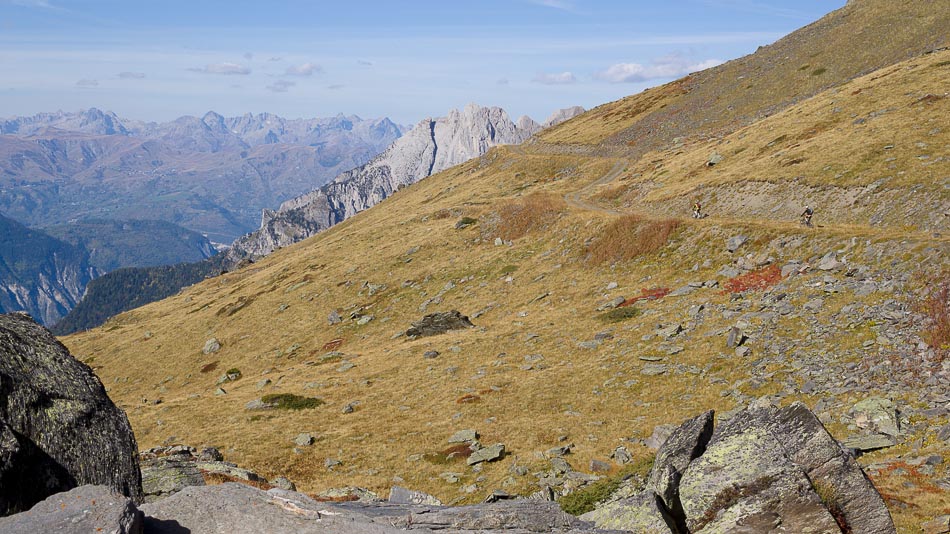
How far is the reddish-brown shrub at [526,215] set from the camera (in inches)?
2805

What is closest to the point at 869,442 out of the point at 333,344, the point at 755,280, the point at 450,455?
the point at 450,455

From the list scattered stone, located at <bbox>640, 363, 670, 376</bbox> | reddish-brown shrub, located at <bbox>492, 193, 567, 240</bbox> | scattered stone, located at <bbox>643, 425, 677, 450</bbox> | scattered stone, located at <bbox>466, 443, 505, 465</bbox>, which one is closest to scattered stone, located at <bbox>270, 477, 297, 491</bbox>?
scattered stone, located at <bbox>466, 443, 505, 465</bbox>

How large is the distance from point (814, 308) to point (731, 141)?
61.5m

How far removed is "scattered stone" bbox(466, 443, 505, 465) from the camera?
2748 cm

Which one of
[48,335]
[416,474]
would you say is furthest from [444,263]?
[48,335]

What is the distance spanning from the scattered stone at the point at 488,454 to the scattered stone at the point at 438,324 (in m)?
24.6

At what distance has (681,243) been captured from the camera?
49031mm

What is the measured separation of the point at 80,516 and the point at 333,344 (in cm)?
5102

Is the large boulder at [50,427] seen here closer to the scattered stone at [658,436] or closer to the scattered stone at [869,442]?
the scattered stone at [658,436]

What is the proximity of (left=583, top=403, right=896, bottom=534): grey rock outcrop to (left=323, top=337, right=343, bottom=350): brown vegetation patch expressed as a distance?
48734 millimetres

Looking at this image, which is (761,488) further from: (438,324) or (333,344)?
(333,344)

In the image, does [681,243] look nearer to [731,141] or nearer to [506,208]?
[506,208]

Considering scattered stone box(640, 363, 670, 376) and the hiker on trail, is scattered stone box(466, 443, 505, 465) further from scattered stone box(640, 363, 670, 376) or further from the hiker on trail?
the hiker on trail

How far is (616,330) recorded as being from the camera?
130 feet
